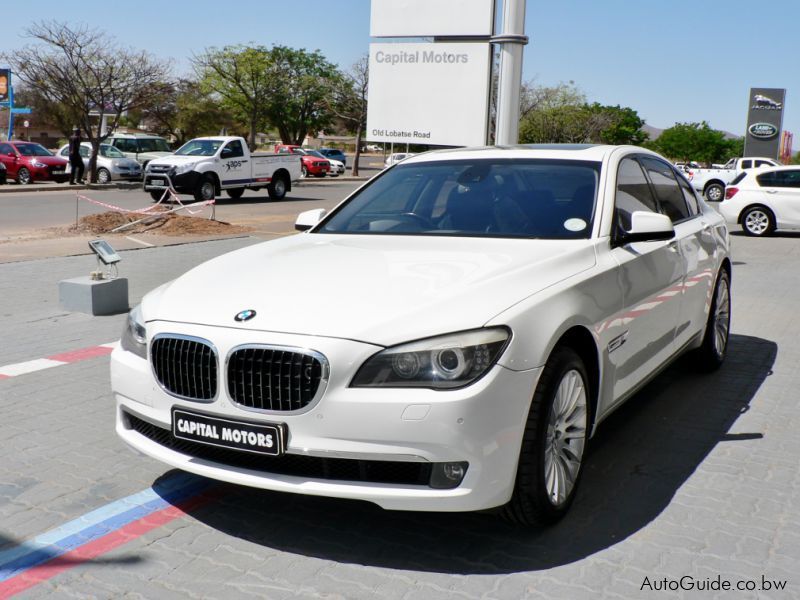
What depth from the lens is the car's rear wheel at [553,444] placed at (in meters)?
3.43

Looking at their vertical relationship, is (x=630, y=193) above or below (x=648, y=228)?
above

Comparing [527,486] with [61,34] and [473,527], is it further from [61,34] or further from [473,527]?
[61,34]

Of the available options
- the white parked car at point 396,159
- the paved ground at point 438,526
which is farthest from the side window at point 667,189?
the white parked car at point 396,159

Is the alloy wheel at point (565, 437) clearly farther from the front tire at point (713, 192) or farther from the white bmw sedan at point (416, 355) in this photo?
the front tire at point (713, 192)

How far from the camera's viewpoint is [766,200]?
64.7 ft

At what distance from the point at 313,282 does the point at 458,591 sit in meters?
1.37

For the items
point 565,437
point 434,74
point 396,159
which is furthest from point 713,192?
point 565,437

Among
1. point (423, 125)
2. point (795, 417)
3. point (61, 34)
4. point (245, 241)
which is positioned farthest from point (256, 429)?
point (61, 34)

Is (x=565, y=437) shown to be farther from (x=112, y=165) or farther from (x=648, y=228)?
(x=112, y=165)

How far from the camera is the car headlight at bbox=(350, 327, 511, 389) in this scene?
318cm

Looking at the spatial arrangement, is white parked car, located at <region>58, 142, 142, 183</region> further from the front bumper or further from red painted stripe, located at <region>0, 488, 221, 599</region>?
the front bumper

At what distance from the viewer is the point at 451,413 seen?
10.2 feet

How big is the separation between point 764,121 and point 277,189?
40066 millimetres

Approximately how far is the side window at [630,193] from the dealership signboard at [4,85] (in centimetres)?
4542
